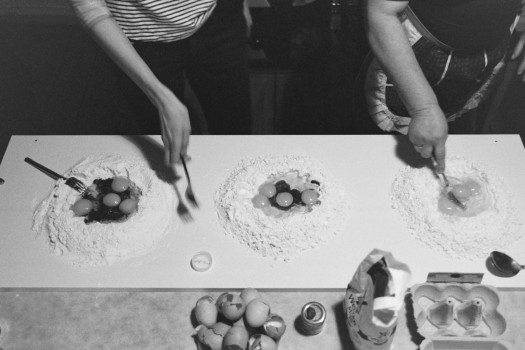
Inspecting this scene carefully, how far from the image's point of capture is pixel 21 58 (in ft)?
9.20

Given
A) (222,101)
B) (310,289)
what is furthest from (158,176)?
(310,289)

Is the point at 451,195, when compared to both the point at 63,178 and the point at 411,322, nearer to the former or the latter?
the point at 411,322

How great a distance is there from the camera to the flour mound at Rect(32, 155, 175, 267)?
1.37 meters

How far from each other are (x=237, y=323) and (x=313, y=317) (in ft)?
0.66

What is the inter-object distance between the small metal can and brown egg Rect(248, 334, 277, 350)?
102 mm

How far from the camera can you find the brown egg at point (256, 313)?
3.80 feet

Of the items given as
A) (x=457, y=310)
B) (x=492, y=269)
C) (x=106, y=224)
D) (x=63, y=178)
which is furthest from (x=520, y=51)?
(x=63, y=178)

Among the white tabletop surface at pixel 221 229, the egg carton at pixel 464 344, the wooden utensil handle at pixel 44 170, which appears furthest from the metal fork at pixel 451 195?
the wooden utensil handle at pixel 44 170

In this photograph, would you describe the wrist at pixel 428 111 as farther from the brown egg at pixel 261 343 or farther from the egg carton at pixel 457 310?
the brown egg at pixel 261 343

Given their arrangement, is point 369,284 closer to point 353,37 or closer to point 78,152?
point 78,152

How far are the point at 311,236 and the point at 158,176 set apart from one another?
0.57 meters

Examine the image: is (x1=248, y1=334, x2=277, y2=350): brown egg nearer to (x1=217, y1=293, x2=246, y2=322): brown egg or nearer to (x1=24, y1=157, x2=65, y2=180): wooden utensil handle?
(x1=217, y1=293, x2=246, y2=322): brown egg

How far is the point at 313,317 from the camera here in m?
1.17

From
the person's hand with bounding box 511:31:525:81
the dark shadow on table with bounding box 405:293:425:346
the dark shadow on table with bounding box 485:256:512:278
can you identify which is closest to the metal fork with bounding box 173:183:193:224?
the dark shadow on table with bounding box 405:293:425:346
